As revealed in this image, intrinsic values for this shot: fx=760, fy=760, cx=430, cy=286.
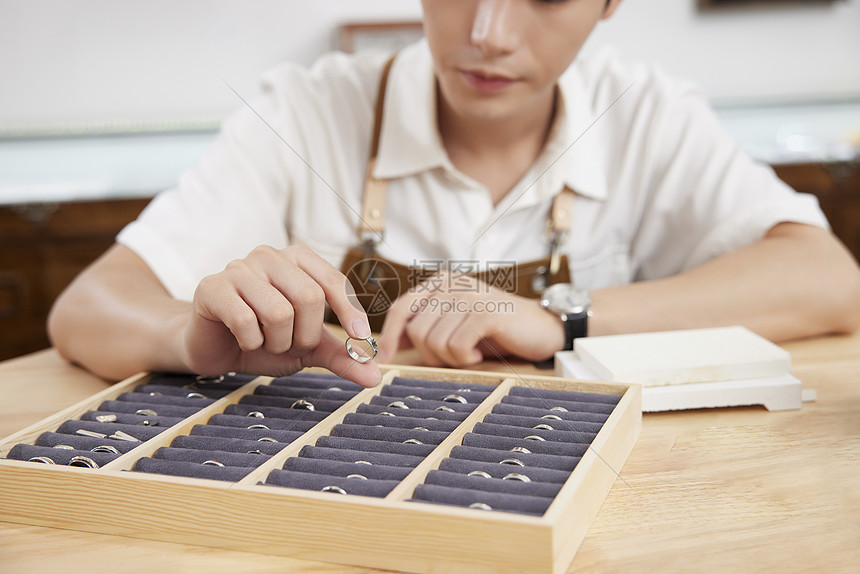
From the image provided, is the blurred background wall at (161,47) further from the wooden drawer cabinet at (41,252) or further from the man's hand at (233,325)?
the man's hand at (233,325)

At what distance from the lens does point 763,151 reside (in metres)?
2.18

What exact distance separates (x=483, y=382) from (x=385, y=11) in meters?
1.69

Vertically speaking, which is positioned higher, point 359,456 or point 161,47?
point 161,47

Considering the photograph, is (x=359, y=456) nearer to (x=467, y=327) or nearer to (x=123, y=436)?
(x=123, y=436)

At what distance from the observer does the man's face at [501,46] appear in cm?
82

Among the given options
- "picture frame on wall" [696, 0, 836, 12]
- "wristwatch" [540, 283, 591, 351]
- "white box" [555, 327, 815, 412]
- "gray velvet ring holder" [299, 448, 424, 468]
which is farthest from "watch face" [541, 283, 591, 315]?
"picture frame on wall" [696, 0, 836, 12]

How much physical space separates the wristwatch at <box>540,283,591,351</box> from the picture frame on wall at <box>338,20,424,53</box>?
1416 millimetres

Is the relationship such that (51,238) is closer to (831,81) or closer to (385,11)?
(385,11)

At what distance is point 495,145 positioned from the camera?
108 cm

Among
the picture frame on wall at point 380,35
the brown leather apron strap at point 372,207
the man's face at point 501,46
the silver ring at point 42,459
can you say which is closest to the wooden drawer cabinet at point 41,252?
the picture frame on wall at point 380,35

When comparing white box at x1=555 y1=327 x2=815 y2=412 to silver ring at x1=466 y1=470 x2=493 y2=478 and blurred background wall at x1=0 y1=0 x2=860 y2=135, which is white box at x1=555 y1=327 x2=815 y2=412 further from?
blurred background wall at x1=0 y1=0 x2=860 y2=135

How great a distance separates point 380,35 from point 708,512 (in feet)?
6.01

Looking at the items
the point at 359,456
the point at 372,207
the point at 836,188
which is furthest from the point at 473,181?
the point at 836,188

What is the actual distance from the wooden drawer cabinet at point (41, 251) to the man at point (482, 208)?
0.93 m
